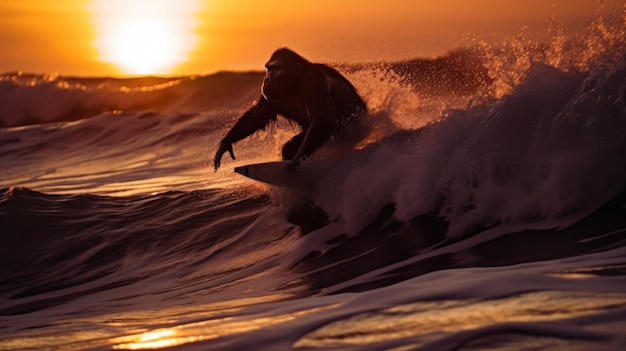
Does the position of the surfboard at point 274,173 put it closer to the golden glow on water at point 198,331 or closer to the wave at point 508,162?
the wave at point 508,162

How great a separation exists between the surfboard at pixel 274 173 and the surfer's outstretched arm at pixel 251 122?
0.56 m

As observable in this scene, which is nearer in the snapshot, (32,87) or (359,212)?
(359,212)

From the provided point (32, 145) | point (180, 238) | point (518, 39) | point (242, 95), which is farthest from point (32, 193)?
point (242, 95)

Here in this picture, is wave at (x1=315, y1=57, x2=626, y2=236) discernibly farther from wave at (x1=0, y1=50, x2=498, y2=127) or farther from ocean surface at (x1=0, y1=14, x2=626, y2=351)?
wave at (x1=0, y1=50, x2=498, y2=127)

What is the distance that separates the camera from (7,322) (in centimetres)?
650

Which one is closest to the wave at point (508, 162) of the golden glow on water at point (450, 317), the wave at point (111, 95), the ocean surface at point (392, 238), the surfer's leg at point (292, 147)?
the ocean surface at point (392, 238)

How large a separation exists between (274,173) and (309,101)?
58cm

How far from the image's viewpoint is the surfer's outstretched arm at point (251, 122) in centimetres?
841

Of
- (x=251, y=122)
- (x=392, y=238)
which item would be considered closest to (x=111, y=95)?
(x=251, y=122)

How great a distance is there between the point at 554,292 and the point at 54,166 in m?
14.6

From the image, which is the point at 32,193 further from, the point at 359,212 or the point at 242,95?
the point at 242,95

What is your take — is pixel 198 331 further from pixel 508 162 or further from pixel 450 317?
pixel 508 162

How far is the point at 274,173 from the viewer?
7867 mm

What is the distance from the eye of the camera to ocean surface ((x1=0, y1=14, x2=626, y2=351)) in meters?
4.09
